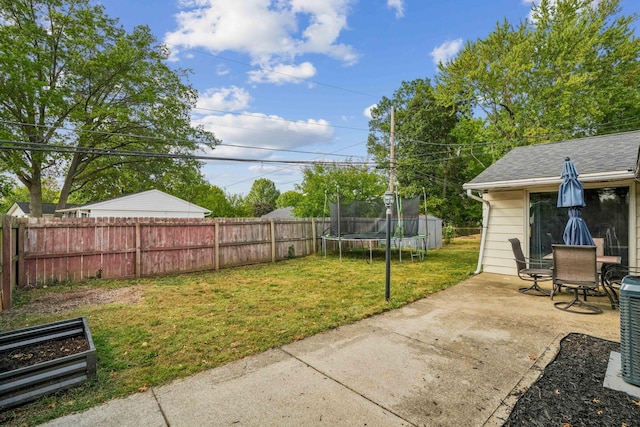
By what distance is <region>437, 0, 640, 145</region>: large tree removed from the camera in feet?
45.6

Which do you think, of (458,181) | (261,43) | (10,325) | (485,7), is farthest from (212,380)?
(458,181)

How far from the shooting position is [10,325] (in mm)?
3617

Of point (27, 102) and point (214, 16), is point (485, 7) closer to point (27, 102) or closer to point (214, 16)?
point (214, 16)

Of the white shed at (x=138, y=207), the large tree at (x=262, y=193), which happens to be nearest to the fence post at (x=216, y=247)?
the white shed at (x=138, y=207)

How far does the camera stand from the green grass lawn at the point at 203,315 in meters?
2.38

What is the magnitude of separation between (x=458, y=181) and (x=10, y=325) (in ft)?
76.6

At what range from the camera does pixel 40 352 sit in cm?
258

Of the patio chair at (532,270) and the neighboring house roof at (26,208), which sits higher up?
the neighboring house roof at (26,208)

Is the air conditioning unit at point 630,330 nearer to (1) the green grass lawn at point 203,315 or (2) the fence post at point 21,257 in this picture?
(1) the green grass lawn at point 203,315

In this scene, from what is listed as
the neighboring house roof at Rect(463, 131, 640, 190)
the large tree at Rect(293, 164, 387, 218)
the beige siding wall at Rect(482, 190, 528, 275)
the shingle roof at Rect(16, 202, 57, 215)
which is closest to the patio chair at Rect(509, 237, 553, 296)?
the beige siding wall at Rect(482, 190, 528, 275)

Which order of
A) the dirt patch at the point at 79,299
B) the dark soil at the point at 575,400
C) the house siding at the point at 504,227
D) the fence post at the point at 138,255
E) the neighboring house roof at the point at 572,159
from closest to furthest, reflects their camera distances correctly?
the dark soil at the point at 575,400, the dirt patch at the point at 79,299, the neighboring house roof at the point at 572,159, the house siding at the point at 504,227, the fence post at the point at 138,255

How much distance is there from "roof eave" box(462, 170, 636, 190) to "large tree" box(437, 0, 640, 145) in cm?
1125

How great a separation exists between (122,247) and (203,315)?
394 cm

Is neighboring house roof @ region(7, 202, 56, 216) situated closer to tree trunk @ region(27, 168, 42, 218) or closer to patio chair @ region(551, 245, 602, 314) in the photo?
tree trunk @ region(27, 168, 42, 218)
